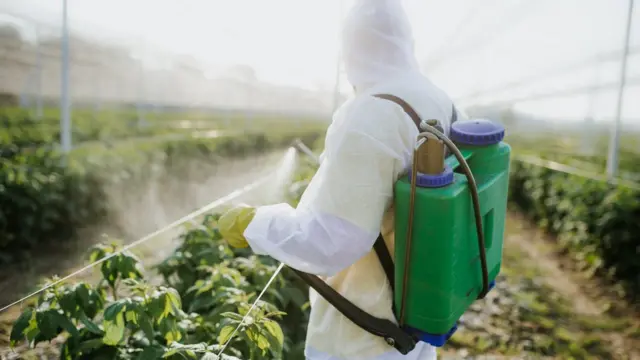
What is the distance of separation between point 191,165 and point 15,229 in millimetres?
5873

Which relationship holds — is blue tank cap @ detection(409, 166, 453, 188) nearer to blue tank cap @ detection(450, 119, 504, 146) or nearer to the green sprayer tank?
the green sprayer tank

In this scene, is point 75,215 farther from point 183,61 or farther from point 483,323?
point 183,61

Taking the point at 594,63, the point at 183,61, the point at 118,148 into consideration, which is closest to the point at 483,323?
the point at 594,63

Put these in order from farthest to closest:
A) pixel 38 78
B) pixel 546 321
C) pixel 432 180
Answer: pixel 38 78 → pixel 546 321 → pixel 432 180

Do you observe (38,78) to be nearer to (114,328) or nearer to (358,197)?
(114,328)

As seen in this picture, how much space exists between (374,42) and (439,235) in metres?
0.58

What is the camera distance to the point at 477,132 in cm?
153

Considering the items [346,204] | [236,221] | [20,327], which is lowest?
[20,327]

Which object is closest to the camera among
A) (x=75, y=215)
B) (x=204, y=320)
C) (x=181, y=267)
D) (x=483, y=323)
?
(x=204, y=320)

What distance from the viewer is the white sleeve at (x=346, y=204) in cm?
130

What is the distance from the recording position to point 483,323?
12.7ft

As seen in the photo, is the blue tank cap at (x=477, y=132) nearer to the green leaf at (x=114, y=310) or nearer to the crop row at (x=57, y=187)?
the green leaf at (x=114, y=310)

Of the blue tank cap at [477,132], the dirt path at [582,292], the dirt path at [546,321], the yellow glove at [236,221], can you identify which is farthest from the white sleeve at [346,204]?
the dirt path at [582,292]

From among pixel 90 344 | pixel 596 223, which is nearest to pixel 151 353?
pixel 90 344
